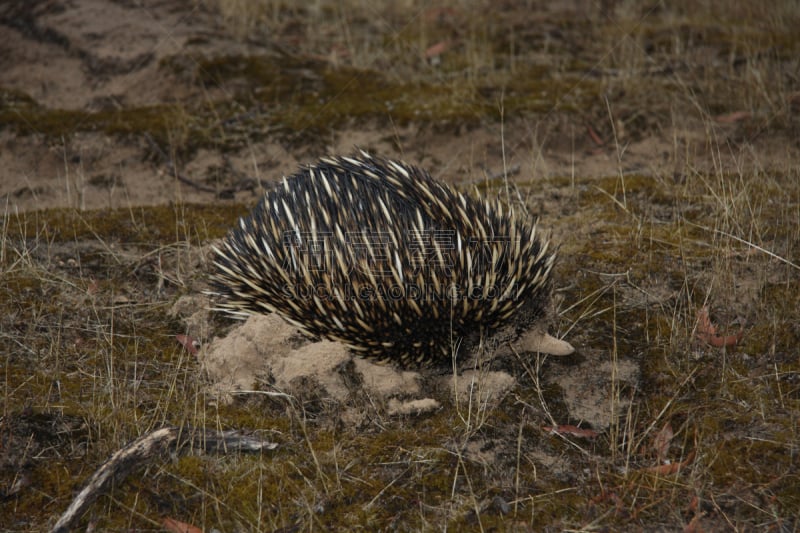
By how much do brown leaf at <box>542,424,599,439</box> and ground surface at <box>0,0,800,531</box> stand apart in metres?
0.01

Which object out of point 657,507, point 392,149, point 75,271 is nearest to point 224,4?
point 392,149

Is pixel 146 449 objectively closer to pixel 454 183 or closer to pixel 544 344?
pixel 544 344

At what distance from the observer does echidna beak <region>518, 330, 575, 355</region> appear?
308 centimetres

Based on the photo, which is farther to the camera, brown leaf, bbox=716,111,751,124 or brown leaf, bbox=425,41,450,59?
brown leaf, bbox=425,41,450,59

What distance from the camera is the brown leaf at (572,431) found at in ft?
9.39

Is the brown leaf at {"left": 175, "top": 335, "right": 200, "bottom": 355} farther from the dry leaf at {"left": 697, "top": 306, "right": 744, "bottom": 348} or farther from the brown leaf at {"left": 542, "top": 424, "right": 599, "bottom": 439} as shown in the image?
the dry leaf at {"left": 697, "top": 306, "right": 744, "bottom": 348}

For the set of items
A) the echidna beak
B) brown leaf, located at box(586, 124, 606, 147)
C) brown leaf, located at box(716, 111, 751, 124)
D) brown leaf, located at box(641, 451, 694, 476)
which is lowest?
brown leaf, located at box(641, 451, 694, 476)

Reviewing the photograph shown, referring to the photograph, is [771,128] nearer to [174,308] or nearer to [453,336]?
[453,336]

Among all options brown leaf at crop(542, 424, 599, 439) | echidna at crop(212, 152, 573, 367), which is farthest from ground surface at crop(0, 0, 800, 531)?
echidna at crop(212, 152, 573, 367)

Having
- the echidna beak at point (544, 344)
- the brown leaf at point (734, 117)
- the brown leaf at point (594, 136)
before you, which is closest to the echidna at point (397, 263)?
the echidna beak at point (544, 344)

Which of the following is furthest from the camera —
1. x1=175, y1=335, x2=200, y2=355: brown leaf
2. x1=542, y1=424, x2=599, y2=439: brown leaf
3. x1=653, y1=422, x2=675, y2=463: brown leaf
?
x1=175, y1=335, x2=200, y2=355: brown leaf

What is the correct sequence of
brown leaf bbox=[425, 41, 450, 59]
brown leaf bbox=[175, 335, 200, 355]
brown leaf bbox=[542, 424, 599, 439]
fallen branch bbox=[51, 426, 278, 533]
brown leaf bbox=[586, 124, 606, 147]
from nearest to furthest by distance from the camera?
fallen branch bbox=[51, 426, 278, 533]
brown leaf bbox=[542, 424, 599, 439]
brown leaf bbox=[175, 335, 200, 355]
brown leaf bbox=[586, 124, 606, 147]
brown leaf bbox=[425, 41, 450, 59]

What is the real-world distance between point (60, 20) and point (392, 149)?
4587mm

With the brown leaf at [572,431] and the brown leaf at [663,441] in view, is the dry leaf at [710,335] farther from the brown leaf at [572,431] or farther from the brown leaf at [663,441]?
the brown leaf at [572,431]
